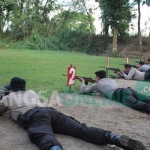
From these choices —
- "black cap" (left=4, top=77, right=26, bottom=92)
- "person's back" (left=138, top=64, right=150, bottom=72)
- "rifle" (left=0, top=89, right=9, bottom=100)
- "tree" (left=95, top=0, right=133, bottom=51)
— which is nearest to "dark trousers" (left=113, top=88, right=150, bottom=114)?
"black cap" (left=4, top=77, right=26, bottom=92)

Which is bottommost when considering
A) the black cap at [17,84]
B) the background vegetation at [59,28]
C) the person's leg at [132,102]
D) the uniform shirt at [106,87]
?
the person's leg at [132,102]

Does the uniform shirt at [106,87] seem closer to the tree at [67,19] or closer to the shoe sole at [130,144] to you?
the shoe sole at [130,144]

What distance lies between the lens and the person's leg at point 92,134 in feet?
11.9

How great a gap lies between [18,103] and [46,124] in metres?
0.88

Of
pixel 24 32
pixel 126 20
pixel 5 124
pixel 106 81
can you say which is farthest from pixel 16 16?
pixel 5 124

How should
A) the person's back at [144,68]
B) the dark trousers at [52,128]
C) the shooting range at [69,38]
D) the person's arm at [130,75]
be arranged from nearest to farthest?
the dark trousers at [52,128] → the person's arm at [130,75] → the person's back at [144,68] → the shooting range at [69,38]

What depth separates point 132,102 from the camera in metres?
6.55

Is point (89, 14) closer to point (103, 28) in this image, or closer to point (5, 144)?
point (103, 28)

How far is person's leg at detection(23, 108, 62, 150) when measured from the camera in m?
3.56

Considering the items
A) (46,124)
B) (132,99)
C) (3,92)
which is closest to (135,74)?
(132,99)

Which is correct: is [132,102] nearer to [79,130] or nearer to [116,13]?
[79,130]

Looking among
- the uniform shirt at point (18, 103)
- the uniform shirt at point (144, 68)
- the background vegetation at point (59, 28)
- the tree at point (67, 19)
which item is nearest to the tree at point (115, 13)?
the background vegetation at point (59, 28)

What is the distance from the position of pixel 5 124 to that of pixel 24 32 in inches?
1078

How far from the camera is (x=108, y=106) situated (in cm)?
678
